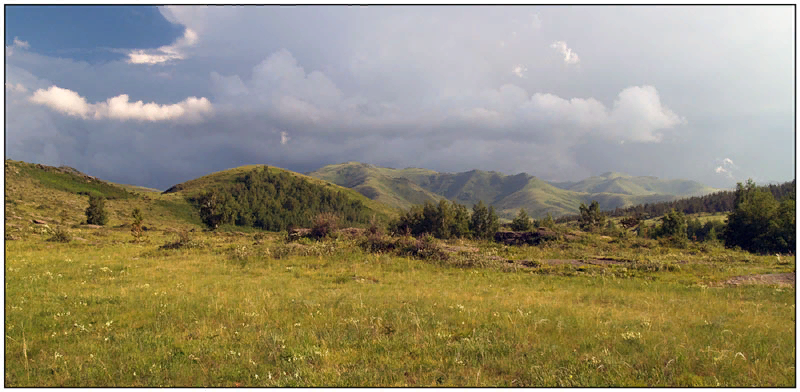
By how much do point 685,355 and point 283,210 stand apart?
192 m

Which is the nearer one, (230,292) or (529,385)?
(529,385)

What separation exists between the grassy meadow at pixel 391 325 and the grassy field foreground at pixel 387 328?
0.06 m

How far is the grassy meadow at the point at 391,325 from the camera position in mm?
8086

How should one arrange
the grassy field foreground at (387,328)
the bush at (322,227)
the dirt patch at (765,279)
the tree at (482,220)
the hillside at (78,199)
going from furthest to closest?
the tree at (482,220), the hillside at (78,199), the bush at (322,227), the dirt patch at (765,279), the grassy field foreground at (387,328)

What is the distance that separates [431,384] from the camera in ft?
25.3

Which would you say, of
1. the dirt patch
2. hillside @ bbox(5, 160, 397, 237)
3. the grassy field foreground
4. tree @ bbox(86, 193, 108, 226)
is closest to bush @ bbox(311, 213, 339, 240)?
the grassy field foreground

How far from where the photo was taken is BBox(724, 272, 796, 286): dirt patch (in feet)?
64.3

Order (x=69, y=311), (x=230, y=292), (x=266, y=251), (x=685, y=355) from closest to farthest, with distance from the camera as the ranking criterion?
(x=685, y=355)
(x=69, y=311)
(x=230, y=292)
(x=266, y=251)

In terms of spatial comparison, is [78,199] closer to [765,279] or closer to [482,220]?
[482,220]

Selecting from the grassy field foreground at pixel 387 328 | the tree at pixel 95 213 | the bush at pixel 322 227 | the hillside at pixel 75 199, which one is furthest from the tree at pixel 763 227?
the tree at pixel 95 213

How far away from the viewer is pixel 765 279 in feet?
66.4

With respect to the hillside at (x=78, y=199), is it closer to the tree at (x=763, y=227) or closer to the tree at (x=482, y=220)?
the tree at (x=482, y=220)

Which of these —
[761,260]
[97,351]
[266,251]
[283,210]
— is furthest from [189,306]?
[283,210]

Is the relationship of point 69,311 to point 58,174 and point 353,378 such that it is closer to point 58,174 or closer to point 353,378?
point 353,378
